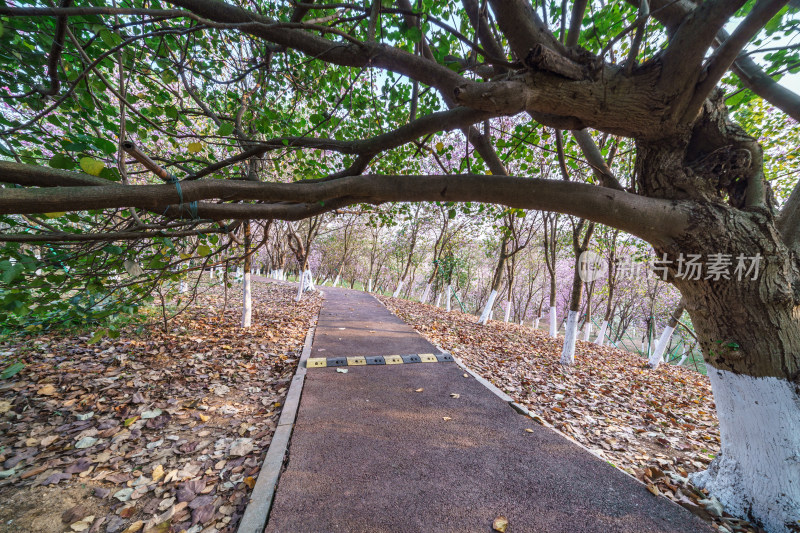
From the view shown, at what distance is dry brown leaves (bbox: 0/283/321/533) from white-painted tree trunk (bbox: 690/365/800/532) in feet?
13.1

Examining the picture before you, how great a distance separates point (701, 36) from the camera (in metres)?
1.89

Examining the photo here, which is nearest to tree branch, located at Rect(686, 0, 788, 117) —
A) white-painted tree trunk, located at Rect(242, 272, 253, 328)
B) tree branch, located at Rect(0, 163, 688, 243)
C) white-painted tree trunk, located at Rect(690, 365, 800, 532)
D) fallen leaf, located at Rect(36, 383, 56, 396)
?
tree branch, located at Rect(0, 163, 688, 243)

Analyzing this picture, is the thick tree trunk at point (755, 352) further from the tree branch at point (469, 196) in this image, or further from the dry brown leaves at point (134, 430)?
the dry brown leaves at point (134, 430)

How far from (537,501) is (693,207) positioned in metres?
2.70

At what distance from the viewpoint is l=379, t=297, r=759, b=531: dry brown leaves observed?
2.91 metres

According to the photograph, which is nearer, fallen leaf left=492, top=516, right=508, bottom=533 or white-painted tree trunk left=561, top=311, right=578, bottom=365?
fallen leaf left=492, top=516, right=508, bottom=533

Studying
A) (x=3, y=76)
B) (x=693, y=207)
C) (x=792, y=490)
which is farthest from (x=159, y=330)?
(x=792, y=490)

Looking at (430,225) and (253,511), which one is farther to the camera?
(430,225)

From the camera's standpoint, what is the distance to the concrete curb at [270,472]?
1.89 m

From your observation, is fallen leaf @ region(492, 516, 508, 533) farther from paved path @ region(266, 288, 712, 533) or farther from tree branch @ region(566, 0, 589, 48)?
tree branch @ region(566, 0, 589, 48)

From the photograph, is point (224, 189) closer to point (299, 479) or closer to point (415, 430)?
point (299, 479)

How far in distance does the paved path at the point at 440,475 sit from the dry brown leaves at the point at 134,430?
545 millimetres

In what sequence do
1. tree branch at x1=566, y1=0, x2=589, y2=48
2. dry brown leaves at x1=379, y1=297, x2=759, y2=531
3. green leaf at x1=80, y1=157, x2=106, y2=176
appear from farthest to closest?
dry brown leaves at x1=379, y1=297, x2=759, y2=531, tree branch at x1=566, y1=0, x2=589, y2=48, green leaf at x1=80, y1=157, x2=106, y2=176

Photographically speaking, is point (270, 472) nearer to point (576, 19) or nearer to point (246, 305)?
point (246, 305)
